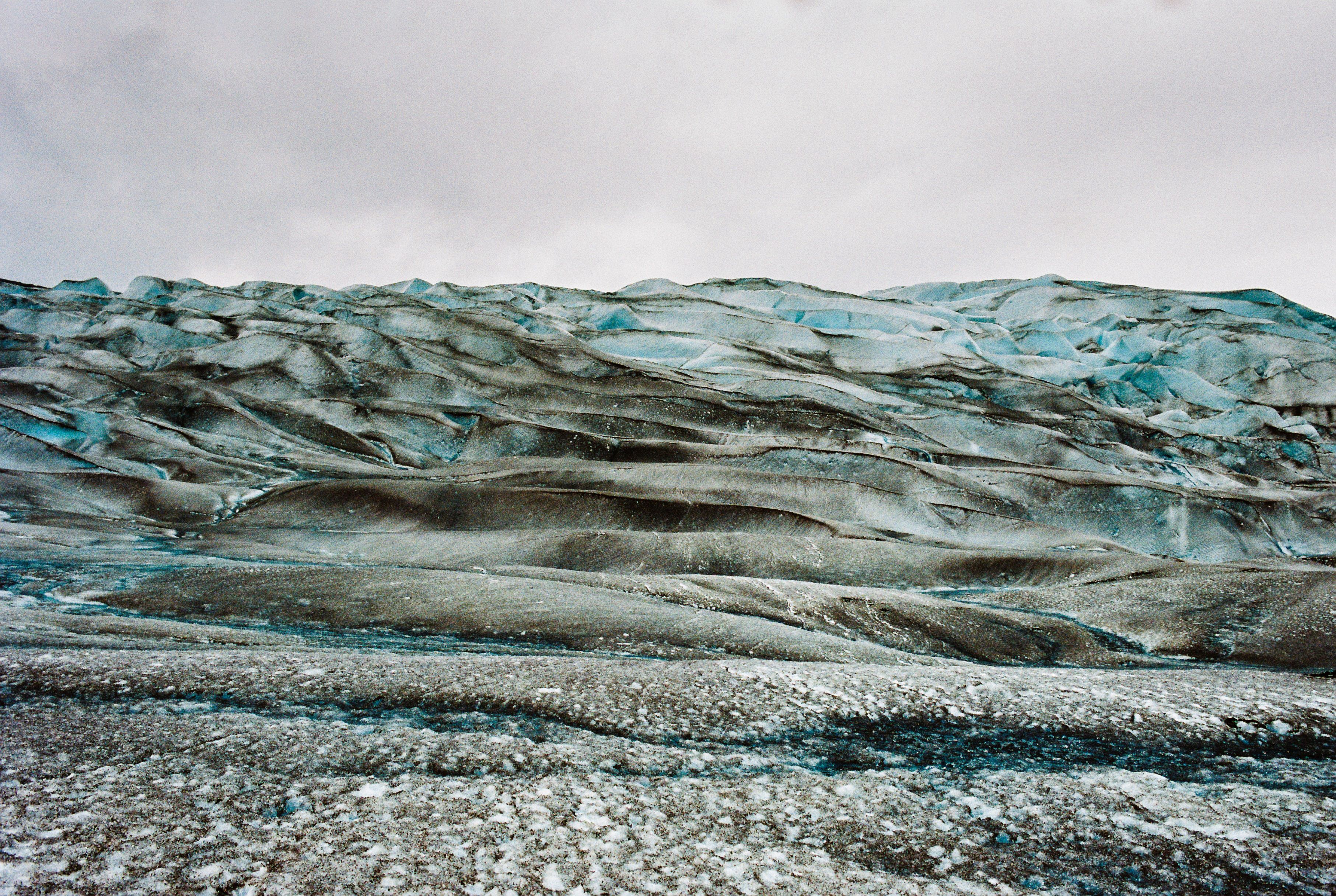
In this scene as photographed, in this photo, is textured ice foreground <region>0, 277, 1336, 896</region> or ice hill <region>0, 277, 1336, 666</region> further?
ice hill <region>0, 277, 1336, 666</region>

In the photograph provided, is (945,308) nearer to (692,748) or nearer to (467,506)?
(467,506)

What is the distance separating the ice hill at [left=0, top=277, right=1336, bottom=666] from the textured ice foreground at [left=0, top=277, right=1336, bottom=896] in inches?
4.1

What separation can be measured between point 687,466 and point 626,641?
10244 millimetres

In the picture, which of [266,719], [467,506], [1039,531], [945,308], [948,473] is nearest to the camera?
[266,719]

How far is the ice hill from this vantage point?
29.7ft

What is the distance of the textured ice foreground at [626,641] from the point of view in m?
2.84

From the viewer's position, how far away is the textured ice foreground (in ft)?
9.31

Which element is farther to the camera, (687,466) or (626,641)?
(687,466)

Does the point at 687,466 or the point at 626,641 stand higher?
the point at 687,466

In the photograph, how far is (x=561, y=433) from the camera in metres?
20.9

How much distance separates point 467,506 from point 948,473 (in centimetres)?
1073

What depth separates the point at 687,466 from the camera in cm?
1720

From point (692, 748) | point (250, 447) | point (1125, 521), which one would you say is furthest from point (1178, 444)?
point (692, 748)

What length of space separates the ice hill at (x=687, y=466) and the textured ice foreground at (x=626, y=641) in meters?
0.10
